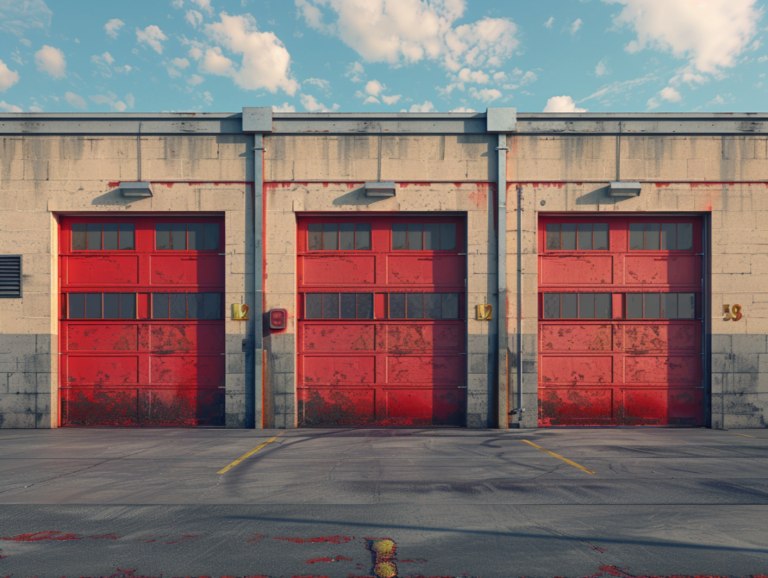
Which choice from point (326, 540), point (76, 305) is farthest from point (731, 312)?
point (76, 305)

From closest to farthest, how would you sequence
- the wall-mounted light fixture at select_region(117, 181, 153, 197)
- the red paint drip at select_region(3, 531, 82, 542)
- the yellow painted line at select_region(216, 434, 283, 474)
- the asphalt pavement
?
the asphalt pavement → the red paint drip at select_region(3, 531, 82, 542) → the yellow painted line at select_region(216, 434, 283, 474) → the wall-mounted light fixture at select_region(117, 181, 153, 197)

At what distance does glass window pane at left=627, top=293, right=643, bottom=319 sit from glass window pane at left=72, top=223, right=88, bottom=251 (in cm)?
1467

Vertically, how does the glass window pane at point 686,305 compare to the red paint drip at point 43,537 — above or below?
above

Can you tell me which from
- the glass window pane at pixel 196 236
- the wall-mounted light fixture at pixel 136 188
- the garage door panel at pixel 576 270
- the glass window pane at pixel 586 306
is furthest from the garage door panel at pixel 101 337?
the glass window pane at pixel 586 306

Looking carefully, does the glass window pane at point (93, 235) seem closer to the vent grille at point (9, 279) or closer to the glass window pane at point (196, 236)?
the vent grille at point (9, 279)

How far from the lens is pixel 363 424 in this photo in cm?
1208

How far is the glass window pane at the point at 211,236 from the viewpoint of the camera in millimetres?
12281

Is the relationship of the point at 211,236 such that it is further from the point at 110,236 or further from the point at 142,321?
the point at 142,321

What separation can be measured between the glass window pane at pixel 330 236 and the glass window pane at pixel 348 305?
1315 mm

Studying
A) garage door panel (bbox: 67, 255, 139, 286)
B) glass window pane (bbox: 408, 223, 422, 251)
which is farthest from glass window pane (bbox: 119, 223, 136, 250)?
glass window pane (bbox: 408, 223, 422, 251)

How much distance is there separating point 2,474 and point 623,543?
918 cm

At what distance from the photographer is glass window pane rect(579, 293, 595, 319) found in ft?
40.2

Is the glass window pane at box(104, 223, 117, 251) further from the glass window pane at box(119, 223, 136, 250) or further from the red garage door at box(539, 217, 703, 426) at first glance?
the red garage door at box(539, 217, 703, 426)

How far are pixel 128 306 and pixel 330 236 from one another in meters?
5.70
